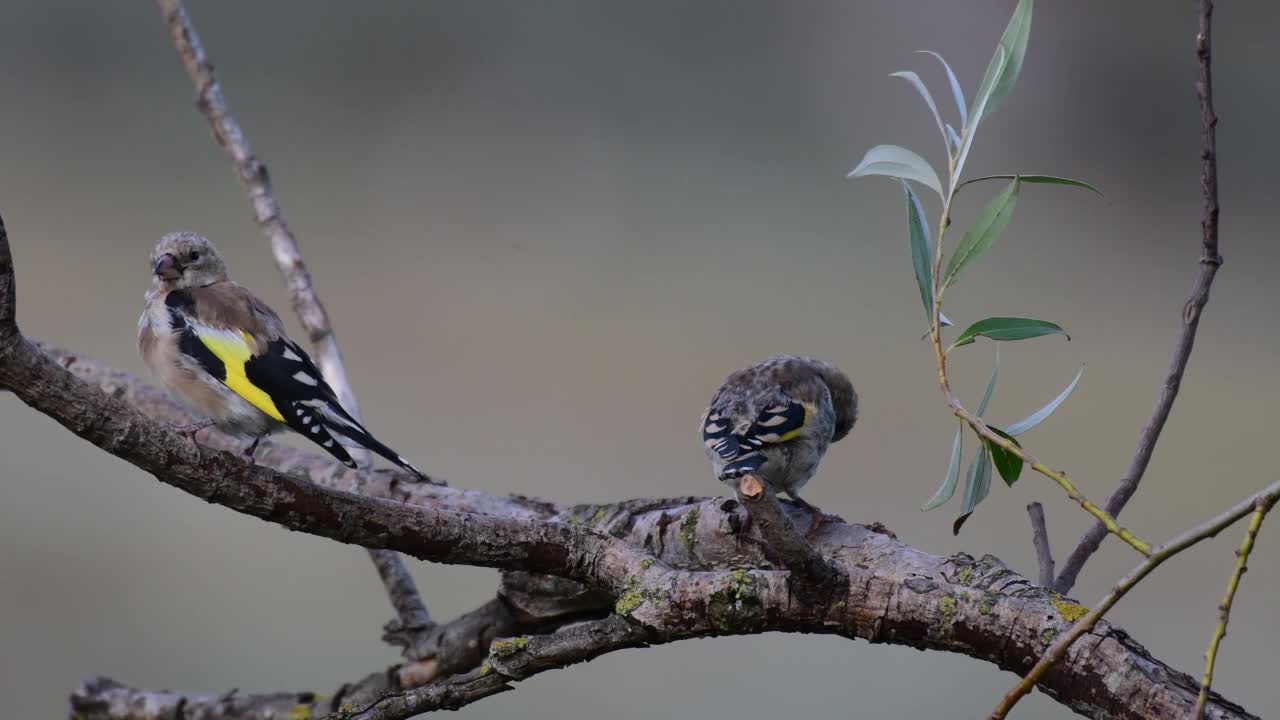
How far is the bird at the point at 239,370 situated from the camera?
46.9 inches

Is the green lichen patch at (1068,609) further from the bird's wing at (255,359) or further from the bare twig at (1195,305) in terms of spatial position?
the bird's wing at (255,359)

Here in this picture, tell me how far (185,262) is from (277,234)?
0.44ft

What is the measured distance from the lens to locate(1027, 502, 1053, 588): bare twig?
1062mm

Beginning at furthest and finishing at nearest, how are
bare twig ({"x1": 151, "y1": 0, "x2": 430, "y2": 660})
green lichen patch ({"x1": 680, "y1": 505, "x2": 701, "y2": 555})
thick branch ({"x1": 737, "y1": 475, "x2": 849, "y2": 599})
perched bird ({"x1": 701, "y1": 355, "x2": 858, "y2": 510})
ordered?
bare twig ({"x1": 151, "y1": 0, "x2": 430, "y2": 660}) < perched bird ({"x1": 701, "y1": 355, "x2": 858, "y2": 510}) < green lichen patch ({"x1": 680, "y1": 505, "x2": 701, "y2": 555}) < thick branch ({"x1": 737, "y1": 475, "x2": 849, "y2": 599})

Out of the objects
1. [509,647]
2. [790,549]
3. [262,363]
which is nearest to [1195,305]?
[790,549]

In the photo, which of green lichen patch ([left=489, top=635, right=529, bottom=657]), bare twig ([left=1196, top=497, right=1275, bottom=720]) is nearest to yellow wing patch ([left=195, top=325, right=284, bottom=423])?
green lichen patch ([left=489, top=635, right=529, bottom=657])

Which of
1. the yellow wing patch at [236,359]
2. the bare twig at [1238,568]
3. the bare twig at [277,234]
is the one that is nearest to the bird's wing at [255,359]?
the yellow wing patch at [236,359]

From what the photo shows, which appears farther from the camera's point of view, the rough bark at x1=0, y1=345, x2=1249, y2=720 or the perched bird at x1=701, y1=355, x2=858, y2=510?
the perched bird at x1=701, y1=355, x2=858, y2=510

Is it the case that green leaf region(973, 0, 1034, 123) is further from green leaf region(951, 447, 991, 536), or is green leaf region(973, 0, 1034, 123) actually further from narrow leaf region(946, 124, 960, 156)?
green leaf region(951, 447, 991, 536)

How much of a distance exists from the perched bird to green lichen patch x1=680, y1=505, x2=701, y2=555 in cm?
19

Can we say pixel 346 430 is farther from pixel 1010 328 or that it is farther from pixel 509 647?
pixel 1010 328

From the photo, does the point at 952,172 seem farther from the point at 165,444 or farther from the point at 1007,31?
the point at 165,444

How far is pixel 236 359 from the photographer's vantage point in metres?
A: 1.26

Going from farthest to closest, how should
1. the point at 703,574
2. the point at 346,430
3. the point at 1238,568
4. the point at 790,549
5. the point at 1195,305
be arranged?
the point at 346,430
the point at 1195,305
the point at 703,574
the point at 790,549
the point at 1238,568
